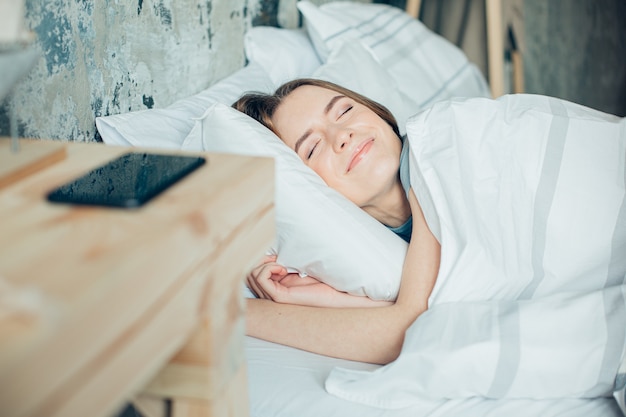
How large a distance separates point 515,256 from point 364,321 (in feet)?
0.84

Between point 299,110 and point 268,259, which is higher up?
point 299,110

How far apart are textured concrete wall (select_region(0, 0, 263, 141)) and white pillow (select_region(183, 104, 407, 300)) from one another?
19 centimetres

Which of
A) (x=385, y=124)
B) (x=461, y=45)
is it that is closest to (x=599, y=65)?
(x=461, y=45)

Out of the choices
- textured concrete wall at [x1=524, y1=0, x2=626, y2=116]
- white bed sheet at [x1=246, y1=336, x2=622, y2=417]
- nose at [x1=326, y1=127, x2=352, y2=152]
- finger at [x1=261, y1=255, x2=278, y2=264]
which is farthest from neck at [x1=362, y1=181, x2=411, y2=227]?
textured concrete wall at [x1=524, y1=0, x2=626, y2=116]

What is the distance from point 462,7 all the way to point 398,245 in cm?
169

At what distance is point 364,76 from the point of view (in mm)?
1656

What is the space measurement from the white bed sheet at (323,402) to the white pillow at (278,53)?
2.62ft

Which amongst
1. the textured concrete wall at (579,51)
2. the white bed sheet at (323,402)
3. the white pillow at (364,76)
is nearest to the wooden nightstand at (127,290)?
the white bed sheet at (323,402)

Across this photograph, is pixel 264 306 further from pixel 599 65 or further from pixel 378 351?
pixel 599 65

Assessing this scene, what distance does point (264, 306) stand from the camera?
118 centimetres

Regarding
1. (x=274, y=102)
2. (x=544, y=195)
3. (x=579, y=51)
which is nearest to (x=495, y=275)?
Result: (x=544, y=195)

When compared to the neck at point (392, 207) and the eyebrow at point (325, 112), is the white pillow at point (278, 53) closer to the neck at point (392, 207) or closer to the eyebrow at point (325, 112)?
the eyebrow at point (325, 112)

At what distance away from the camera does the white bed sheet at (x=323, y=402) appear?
3.10ft

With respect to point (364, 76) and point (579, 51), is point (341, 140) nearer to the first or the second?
point (364, 76)
